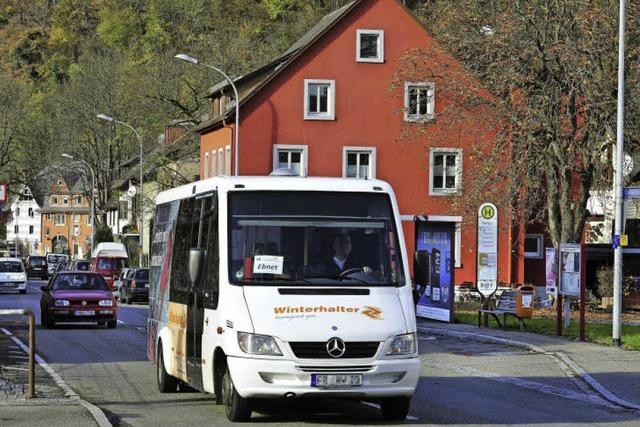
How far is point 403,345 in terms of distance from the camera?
42.5 ft

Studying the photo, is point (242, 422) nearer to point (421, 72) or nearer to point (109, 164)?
point (421, 72)

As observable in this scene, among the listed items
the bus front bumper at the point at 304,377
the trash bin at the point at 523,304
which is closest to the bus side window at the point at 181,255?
the bus front bumper at the point at 304,377

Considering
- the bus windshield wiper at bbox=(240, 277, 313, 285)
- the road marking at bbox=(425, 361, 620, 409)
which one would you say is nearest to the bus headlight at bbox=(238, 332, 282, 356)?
the bus windshield wiper at bbox=(240, 277, 313, 285)

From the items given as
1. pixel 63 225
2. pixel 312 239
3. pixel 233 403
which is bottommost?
pixel 233 403

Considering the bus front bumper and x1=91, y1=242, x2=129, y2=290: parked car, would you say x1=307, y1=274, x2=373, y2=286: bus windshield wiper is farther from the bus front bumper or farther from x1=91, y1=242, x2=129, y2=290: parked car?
x1=91, y1=242, x2=129, y2=290: parked car

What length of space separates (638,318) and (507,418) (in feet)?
74.3

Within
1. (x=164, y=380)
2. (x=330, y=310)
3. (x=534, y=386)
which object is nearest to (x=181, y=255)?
(x=164, y=380)

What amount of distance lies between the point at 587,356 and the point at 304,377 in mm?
10620

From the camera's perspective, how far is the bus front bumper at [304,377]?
12.6 meters

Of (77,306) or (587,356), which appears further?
(77,306)

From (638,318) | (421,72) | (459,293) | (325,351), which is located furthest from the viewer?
(459,293)

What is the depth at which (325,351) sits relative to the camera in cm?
1266

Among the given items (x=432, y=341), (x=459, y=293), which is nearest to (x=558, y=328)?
(x=432, y=341)

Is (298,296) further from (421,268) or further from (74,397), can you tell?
(74,397)
